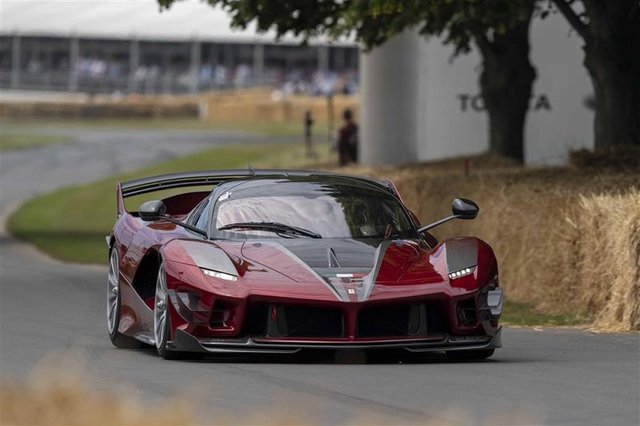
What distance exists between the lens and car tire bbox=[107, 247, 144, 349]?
39.1 feet

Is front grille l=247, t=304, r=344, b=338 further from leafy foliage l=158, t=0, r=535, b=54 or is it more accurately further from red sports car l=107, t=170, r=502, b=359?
leafy foliage l=158, t=0, r=535, b=54

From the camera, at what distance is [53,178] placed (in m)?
43.0

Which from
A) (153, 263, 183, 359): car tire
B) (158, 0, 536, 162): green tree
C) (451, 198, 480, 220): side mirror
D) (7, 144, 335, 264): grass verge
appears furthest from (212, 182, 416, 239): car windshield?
(7, 144, 335, 264): grass verge

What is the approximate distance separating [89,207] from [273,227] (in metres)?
24.3

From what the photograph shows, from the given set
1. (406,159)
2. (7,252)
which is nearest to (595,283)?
(7,252)

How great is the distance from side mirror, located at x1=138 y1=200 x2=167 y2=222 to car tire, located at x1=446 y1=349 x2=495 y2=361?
7.01 ft

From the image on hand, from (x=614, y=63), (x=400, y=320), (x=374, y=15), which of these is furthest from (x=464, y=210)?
(x=614, y=63)

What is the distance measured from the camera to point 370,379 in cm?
934

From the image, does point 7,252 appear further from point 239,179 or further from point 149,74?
point 149,74

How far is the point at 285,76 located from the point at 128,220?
70899mm

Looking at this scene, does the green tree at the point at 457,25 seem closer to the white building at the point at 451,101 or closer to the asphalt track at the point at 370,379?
the white building at the point at 451,101

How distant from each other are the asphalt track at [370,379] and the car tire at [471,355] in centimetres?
11

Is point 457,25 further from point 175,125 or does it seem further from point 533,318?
point 175,125

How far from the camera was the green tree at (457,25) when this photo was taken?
63.4 ft
